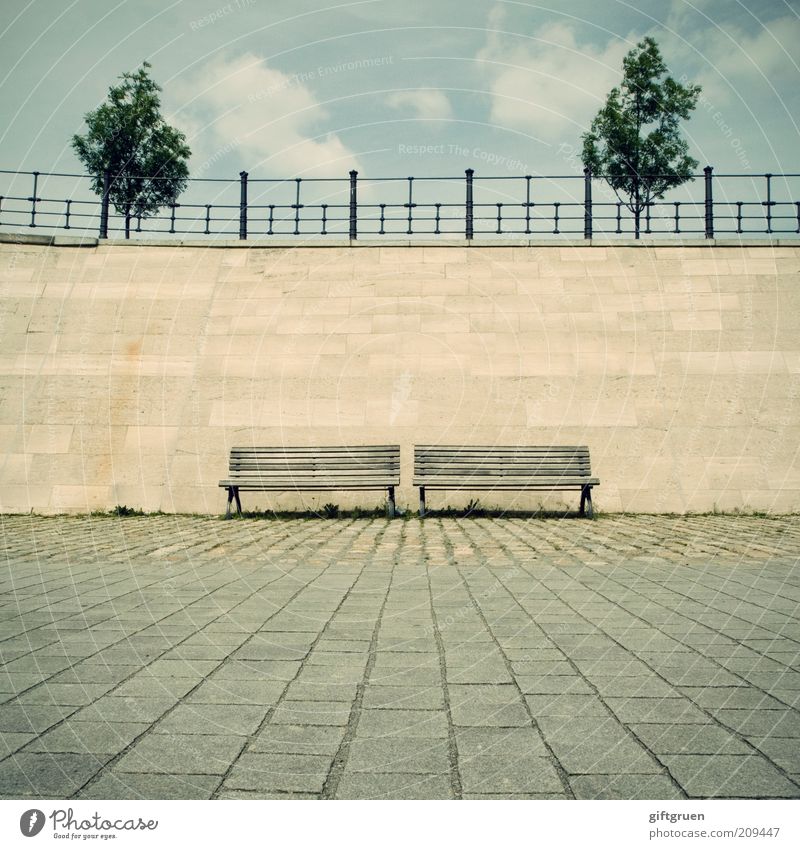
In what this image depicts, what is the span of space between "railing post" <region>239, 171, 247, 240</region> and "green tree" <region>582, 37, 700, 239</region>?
8430mm

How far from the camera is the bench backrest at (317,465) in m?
9.62

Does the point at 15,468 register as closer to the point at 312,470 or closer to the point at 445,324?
the point at 312,470

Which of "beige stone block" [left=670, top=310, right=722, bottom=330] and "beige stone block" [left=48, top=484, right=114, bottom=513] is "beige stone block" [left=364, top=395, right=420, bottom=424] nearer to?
"beige stone block" [left=48, top=484, right=114, bottom=513]

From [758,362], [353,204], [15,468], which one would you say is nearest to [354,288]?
[353,204]

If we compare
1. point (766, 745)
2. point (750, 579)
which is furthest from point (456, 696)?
point (750, 579)

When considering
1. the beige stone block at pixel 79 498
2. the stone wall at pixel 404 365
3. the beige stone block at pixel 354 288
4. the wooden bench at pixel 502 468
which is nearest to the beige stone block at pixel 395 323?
the stone wall at pixel 404 365

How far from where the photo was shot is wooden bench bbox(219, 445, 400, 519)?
9562 mm

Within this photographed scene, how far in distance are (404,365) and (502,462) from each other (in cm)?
250

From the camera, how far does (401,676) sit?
311cm

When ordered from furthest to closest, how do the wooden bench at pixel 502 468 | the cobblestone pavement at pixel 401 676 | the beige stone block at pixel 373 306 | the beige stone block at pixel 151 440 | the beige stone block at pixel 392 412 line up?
the beige stone block at pixel 373 306, the beige stone block at pixel 392 412, the beige stone block at pixel 151 440, the wooden bench at pixel 502 468, the cobblestone pavement at pixel 401 676

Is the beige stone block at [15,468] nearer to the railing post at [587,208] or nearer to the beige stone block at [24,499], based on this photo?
the beige stone block at [24,499]

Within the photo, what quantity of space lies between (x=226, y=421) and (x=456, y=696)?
335 inches

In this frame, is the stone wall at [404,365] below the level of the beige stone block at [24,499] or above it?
above

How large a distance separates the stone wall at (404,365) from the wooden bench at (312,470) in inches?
26.5
